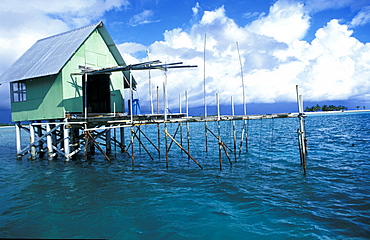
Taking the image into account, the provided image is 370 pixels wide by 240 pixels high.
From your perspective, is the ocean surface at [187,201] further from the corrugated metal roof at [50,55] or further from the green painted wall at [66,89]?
the corrugated metal roof at [50,55]

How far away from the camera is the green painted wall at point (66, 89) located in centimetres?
1666

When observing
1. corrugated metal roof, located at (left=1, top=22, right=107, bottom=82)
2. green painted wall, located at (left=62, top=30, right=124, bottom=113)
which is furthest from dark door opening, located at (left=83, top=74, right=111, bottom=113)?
corrugated metal roof, located at (left=1, top=22, right=107, bottom=82)

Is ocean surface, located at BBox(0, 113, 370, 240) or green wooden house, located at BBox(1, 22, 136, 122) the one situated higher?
green wooden house, located at BBox(1, 22, 136, 122)

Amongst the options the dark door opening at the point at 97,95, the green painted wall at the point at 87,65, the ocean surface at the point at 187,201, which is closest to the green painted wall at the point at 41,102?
the green painted wall at the point at 87,65

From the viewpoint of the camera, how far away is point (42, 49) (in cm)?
2075

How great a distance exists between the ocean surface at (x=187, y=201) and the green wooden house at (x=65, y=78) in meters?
4.34

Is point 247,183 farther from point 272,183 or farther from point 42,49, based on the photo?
point 42,49

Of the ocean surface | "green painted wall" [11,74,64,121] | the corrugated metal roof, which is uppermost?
the corrugated metal roof

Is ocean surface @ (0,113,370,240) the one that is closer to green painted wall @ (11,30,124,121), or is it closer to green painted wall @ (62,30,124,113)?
green painted wall @ (11,30,124,121)

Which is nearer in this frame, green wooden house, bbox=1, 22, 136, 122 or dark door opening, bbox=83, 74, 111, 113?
green wooden house, bbox=1, 22, 136, 122

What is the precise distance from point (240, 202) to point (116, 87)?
45.7 ft

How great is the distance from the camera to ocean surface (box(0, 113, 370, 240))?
7.45 metres

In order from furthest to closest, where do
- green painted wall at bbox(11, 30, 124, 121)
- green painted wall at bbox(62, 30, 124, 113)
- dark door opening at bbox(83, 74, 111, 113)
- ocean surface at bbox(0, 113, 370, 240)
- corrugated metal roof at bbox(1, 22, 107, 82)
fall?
dark door opening at bbox(83, 74, 111, 113), corrugated metal roof at bbox(1, 22, 107, 82), green painted wall at bbox(62, 30, 124, 113), green painted wall at bbox(11, 30, 124, 121), ocean surface at bbox(0, 113, 370, 240)

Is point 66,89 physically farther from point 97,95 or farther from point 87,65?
point 97,95
